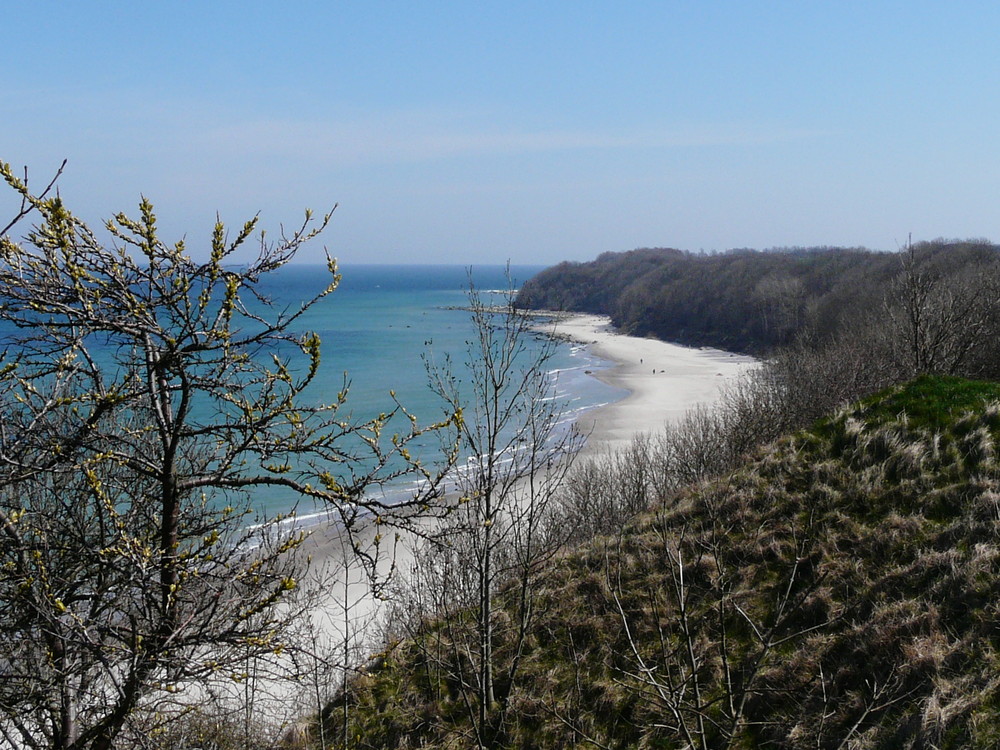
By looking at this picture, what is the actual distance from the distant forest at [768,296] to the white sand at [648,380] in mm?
5425

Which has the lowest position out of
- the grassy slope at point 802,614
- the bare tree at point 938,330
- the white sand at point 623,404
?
the white sand at point 623,404

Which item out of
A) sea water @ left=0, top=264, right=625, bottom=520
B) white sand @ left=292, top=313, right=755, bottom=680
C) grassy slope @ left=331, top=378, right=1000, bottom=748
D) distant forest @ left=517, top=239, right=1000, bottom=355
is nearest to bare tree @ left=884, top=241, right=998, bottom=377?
grassy slope @ left=331, top=378, right=1000, bottom=748

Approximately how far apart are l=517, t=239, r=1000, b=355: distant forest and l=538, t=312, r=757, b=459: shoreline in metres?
5.44

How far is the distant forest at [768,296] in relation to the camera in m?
58.9

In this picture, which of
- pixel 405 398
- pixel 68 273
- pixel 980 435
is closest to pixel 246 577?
pixel 68 273

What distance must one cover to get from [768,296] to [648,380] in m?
32.2

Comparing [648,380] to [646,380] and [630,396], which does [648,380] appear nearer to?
Answer: [646,380]

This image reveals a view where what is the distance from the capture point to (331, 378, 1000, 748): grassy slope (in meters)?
7.72

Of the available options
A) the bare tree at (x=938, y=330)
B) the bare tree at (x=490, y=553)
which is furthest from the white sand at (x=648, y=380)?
the bare tree at (x=490, y=553)

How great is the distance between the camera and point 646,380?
186 ft

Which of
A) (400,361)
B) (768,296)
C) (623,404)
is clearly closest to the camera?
(623,404)

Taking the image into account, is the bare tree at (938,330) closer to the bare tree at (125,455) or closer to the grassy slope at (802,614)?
the grassy slope at (802,614)

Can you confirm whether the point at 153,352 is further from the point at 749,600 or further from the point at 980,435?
the point at 980,435

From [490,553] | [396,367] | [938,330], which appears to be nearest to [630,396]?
[396,367]
